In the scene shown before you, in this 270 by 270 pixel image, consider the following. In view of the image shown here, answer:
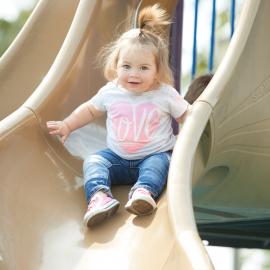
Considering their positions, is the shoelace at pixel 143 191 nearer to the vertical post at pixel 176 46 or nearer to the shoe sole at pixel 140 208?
the shoe sole at pixel 140 208

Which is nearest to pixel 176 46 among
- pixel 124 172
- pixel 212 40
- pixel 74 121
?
pixel 212 40

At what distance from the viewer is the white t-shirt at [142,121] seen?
140 inches

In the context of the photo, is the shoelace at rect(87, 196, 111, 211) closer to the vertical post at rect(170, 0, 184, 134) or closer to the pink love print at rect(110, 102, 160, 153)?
the pink love print at rect(110, 102, 160, 153)

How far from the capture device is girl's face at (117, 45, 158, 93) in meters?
3.60

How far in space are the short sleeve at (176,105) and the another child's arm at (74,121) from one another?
32 centimetres

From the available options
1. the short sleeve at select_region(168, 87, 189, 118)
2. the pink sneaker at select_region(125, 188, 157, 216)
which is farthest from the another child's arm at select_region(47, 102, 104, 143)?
the pink sneaker at select_region(125, 188, 157, 216)

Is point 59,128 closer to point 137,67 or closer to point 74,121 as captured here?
point 74,121

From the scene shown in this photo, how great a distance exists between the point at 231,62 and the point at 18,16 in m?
16.7

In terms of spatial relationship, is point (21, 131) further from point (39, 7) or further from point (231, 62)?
point (39, 7)

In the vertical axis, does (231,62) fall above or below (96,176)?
above

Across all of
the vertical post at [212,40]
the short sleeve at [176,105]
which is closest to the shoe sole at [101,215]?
the short sleeve at [176,105]

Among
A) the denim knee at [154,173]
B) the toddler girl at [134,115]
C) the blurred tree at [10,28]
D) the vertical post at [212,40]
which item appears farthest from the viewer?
the blurred tree at [10,28]

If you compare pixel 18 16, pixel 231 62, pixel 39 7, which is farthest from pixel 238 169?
pixel 18 16

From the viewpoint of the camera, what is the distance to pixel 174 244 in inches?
113
